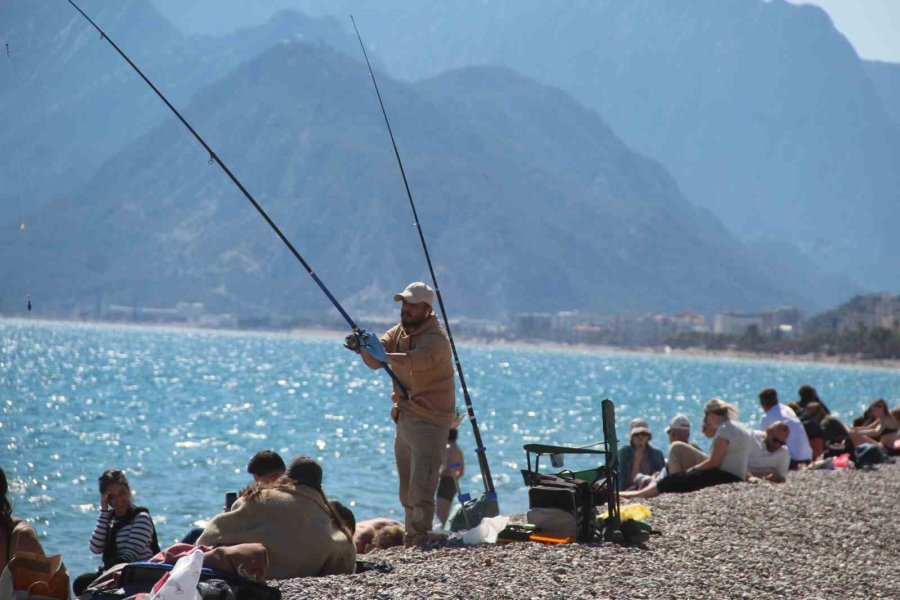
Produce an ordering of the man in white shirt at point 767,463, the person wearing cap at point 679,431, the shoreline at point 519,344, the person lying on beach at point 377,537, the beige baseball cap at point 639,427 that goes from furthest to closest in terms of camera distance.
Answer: the shoreline at point 519,344 < the beige baseball cap at point 639,427 < the person wearing cap at point 679,431 < the man in white shirt at point 767,463 < the person lying on beach at point 377,537

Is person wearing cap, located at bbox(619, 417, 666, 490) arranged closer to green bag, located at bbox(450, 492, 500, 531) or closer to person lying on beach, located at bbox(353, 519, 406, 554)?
green bag, located at bbox(450, 492, 500, 531)

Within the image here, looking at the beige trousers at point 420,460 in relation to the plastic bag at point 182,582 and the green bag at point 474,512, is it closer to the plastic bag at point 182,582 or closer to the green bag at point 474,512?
the green bag at point 474,512

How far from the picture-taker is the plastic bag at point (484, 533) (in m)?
8.44

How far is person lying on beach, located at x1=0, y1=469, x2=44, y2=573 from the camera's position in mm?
6078

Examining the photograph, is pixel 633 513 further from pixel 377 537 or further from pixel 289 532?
pixel 289 532

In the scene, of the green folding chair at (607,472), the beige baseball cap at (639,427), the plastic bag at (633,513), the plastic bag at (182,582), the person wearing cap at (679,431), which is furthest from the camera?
the beige baseball cap at (639,427)

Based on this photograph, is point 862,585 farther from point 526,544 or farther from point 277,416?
point 277,416

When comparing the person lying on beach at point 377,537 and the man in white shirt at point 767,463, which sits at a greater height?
the man in white shirt at point 767,463

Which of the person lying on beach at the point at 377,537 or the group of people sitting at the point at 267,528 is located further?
the person lying on beach at the point at 377,537

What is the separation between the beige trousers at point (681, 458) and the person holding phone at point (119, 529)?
21.0ft

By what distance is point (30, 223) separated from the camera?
18650 centimetres

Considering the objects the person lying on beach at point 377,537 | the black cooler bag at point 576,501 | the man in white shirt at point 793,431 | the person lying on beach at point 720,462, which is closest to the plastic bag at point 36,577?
the black cooler bag at point 576,501

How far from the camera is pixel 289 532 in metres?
7.04

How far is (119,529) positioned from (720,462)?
662 cm
